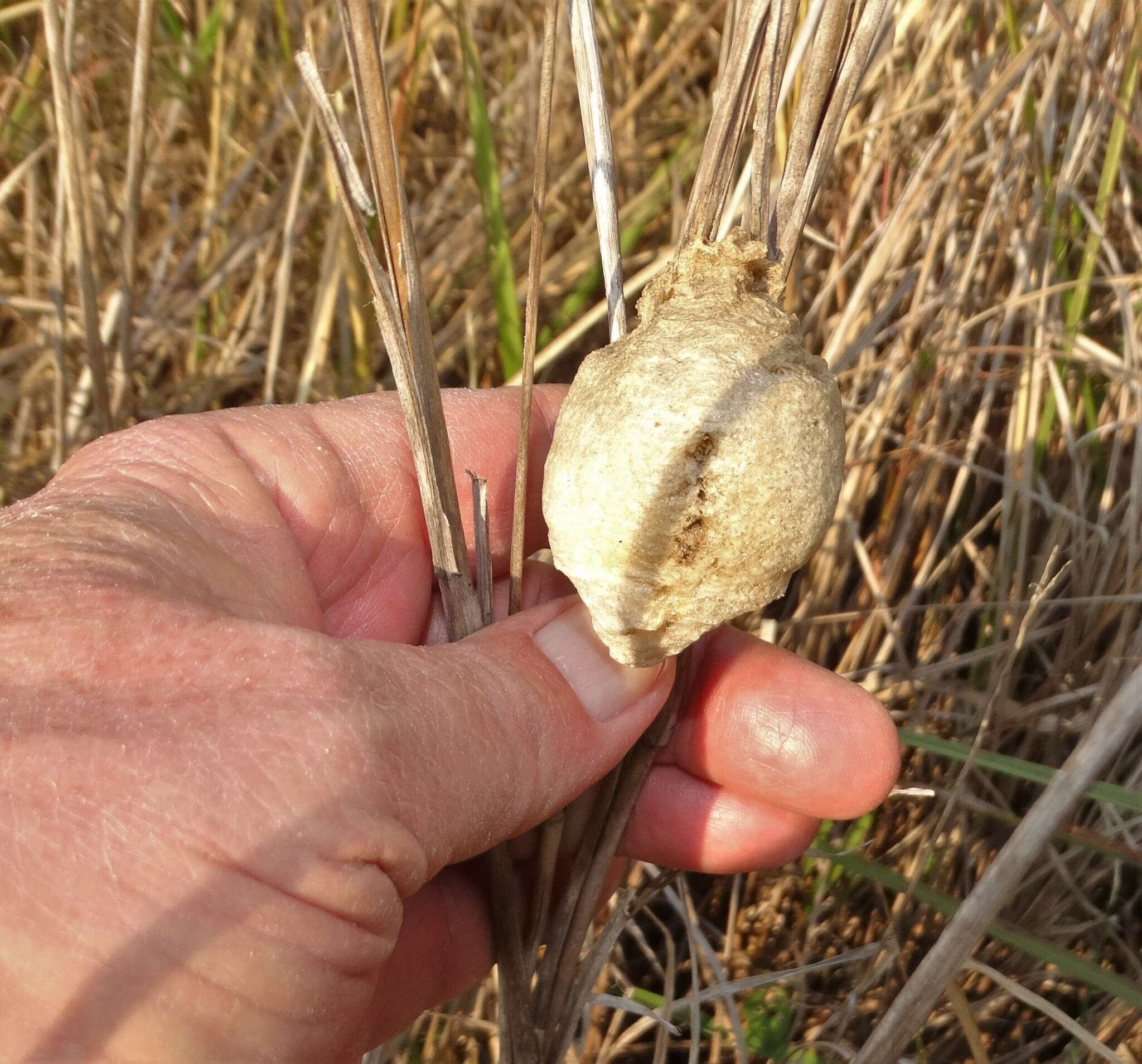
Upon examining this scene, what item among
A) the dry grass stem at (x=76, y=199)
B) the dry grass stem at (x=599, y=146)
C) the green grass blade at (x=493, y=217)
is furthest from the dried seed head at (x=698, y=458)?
the dry grass stem at (x=76, y=199)

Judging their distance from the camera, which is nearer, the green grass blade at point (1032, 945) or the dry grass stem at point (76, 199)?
the green grass blade at point (1032, 945)

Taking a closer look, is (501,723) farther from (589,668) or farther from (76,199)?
(76,199)

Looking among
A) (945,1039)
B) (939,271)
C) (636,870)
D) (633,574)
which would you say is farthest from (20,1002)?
(939,271)

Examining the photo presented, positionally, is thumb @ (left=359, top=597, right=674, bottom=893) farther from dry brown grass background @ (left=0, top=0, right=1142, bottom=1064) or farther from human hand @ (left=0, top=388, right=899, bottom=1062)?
dry brown grass background @ (left=0, top=0, right=1142, bottom=1064)

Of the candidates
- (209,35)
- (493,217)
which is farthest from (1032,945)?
(209,35)

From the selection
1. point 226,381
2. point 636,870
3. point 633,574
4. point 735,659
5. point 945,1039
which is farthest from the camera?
point 226,381

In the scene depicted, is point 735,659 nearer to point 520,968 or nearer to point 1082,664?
point 520,968

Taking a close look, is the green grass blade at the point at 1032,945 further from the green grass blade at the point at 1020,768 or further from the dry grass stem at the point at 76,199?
the dry grass stem at the point at 76,199

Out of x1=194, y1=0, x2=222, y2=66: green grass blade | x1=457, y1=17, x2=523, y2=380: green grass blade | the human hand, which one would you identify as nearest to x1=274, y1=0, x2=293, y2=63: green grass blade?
x1=194, y1=0, x2=222, y2=66: green grass blade
